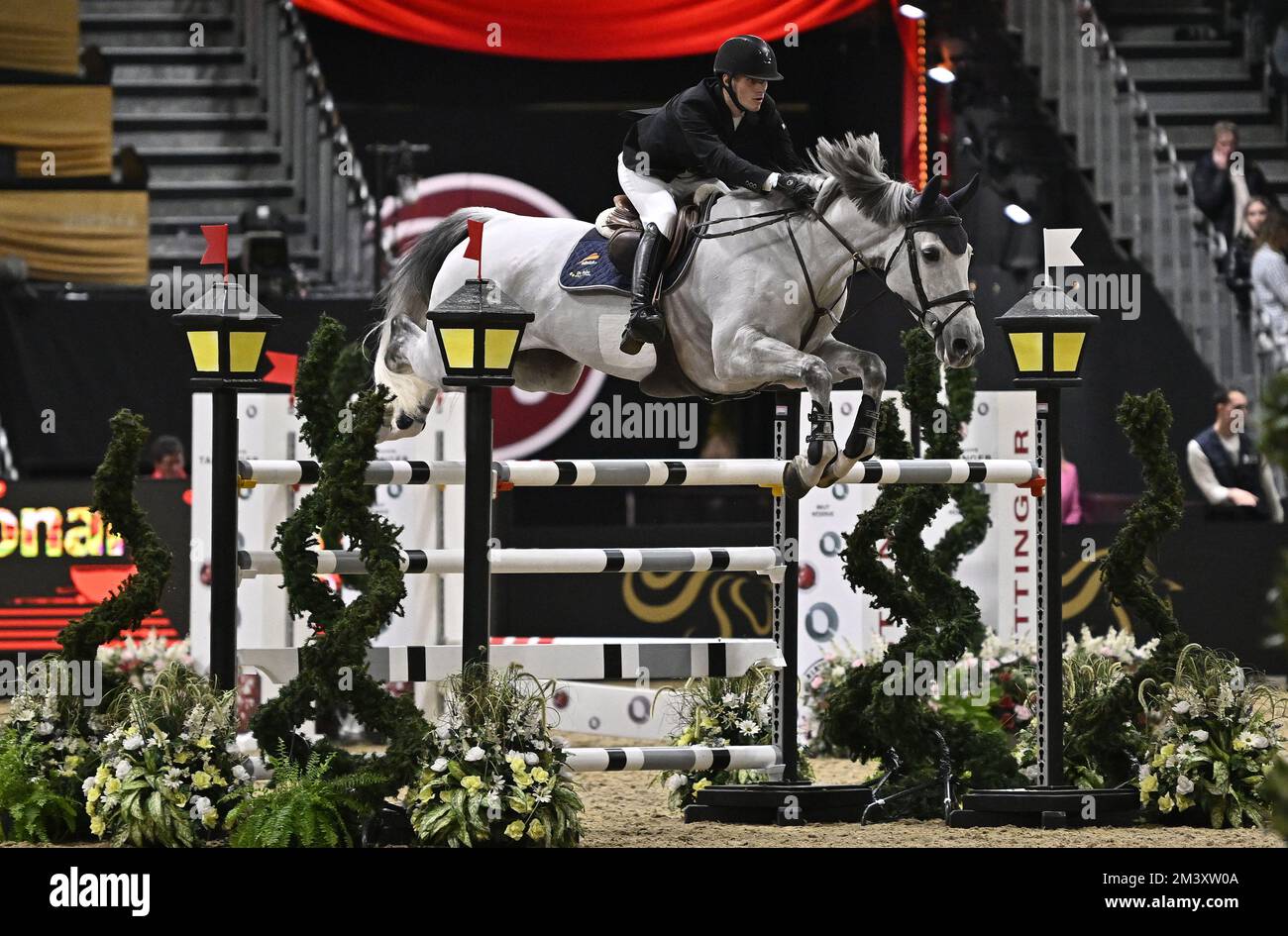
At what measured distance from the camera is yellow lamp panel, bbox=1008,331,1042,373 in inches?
224

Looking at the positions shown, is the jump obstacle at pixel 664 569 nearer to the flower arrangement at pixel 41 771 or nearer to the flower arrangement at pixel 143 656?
the flower arrangement at pixel 41 771

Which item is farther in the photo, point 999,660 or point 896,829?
point 999,660

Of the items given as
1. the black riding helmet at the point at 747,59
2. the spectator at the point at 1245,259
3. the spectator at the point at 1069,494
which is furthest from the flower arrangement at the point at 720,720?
the spectator at the point at 1245,259

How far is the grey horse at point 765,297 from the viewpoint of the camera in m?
5.54

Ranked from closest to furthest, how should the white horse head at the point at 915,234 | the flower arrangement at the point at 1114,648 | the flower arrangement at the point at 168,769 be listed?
the flower arrangement at the point at 168,769 → the white horse head at the point at 915,234 → the flower arrangement at the point at 1114,648

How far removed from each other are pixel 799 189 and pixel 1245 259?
7.19m

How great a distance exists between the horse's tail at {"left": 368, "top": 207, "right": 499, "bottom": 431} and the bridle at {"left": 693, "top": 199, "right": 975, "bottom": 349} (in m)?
0.88

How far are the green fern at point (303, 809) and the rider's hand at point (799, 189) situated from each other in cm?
213

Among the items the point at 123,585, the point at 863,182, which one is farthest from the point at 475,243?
the point at 123,585
